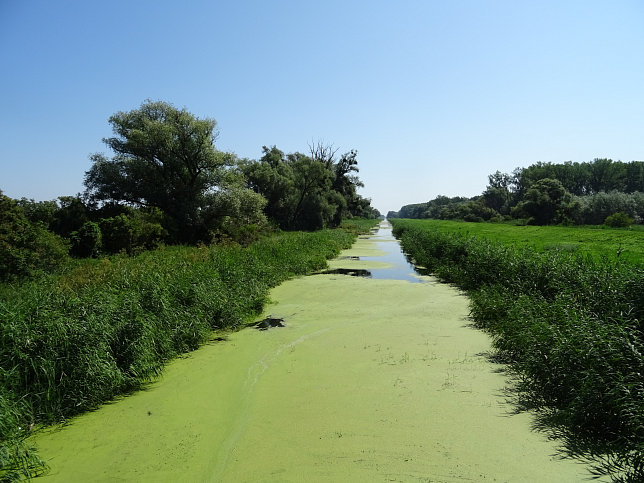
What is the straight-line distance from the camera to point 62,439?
390 centimetres

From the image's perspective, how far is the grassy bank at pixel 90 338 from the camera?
4117 millimetres

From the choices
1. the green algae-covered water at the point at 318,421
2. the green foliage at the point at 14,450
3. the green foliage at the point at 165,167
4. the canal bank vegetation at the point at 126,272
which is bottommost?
the green algae-covered water at the point at 318,421

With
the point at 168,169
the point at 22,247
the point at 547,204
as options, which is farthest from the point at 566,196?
the point at 22,247

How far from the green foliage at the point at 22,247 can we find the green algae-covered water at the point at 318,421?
6.61 metres

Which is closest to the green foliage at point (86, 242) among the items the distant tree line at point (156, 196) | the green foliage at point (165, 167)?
the distant tree line at point (156, 196)

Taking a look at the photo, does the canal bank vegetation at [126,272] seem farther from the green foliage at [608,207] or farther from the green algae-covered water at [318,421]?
the green foliage at [608,207]

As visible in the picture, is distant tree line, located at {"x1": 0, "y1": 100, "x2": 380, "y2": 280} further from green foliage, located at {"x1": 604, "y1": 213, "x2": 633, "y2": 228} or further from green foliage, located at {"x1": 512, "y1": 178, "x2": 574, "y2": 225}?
green foliage, located at {"x1": 512, "y1": 178, "x2": 574, "y2": 225}

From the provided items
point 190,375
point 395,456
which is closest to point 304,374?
point 190,375

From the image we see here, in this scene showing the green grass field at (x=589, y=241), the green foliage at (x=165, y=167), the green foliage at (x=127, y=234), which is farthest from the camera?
the green foliage at (x=165, y=167)

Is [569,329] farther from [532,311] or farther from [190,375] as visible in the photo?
[190,375]

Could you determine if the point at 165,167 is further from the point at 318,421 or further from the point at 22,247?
the point at 318,421

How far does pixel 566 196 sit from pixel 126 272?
51.8m

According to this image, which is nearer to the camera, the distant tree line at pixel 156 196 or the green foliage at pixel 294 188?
the distant tree line at pixel 156 196

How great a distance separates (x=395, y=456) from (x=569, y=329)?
278 centimetres
